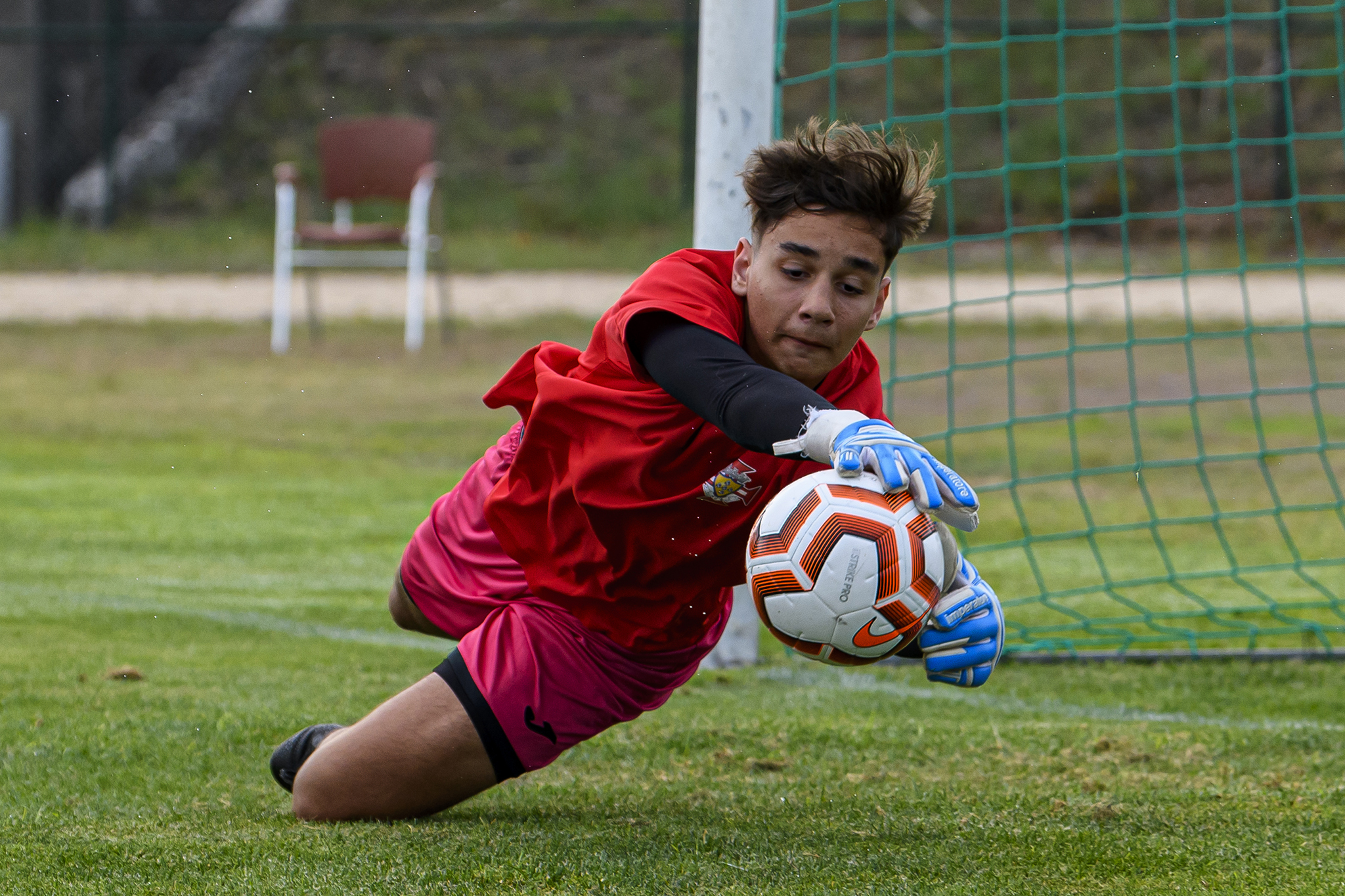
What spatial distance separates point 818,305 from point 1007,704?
1877 millimetres

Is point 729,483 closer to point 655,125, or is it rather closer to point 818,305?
point 818,305

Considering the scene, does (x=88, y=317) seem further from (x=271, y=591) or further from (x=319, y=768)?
(x=319, y=768)

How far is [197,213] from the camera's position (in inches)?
676

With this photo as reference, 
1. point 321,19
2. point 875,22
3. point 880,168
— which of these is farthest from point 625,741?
point 321,19

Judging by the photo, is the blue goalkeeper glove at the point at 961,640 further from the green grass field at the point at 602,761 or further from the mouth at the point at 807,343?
the mouth at the point at 807,343

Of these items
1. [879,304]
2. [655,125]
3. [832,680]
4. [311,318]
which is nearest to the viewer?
[879,304]

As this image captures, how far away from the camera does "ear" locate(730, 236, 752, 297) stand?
2.66m

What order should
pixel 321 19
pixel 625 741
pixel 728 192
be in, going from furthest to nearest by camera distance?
pixel 321 19
pixel 728 192
pixel 625 741

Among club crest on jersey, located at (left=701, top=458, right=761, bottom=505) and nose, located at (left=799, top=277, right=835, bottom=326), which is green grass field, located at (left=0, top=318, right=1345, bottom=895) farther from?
nose, located at (left=799, top=277, right=835, bottom=326)

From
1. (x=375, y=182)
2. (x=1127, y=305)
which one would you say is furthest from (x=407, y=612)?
(x=375, y=182)

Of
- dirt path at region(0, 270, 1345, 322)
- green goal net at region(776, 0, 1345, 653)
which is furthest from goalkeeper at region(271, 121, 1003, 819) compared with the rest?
dirt path at region(0, 270, 1345, 322)

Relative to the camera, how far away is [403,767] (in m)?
2.80

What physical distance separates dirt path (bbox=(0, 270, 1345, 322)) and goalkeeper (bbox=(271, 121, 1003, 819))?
31.2ft

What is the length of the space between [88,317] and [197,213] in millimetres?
4780
